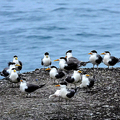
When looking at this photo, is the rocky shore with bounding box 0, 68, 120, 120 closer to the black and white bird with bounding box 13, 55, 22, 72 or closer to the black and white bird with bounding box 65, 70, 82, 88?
the black and white bird with bounding box 65, 70, 82, 88

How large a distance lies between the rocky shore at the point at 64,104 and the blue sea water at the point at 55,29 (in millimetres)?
10799

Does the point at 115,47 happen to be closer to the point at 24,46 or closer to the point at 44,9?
the point at 24,46

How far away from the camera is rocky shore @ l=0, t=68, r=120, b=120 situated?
855 cm

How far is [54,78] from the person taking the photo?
490 inches

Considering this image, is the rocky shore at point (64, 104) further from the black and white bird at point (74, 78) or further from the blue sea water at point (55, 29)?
the blue sea water at point (55, 29)

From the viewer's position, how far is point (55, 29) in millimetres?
32906

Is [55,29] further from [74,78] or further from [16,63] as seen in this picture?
[74,78]

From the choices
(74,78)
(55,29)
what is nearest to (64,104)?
(74,78)

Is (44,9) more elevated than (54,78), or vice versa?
(44,9)

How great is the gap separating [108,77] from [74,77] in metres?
1.74

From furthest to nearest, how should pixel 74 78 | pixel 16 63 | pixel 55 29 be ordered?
pixel 55 29 < pixel 16 63 < pixel 74 78

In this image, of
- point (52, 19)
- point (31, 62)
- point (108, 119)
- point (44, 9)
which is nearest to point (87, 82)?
point (108, 119)

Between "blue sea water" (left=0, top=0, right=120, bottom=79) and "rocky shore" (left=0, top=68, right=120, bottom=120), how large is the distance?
10799mm

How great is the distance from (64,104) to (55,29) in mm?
23732
